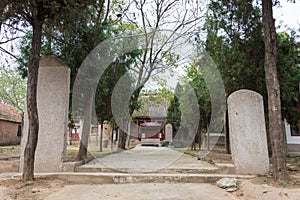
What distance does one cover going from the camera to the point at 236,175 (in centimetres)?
520

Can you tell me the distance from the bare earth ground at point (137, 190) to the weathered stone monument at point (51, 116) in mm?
661

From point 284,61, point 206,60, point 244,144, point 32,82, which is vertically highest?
point 206,60

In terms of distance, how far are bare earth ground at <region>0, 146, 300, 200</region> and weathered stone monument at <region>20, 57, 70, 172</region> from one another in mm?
661

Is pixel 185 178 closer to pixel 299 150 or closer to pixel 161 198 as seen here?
pixel 161 198

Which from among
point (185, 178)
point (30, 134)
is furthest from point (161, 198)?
point (30, 134)

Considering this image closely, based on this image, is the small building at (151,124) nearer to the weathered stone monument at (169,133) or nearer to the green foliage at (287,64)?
the weathered stone monument at (169,133)

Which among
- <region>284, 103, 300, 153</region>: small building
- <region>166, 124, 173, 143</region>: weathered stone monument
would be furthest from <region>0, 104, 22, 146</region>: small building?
<region>284, 103, 300, 153</region>: small building

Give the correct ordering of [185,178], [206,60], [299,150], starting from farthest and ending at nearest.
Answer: [299,150]
[206,60]
[185,178]

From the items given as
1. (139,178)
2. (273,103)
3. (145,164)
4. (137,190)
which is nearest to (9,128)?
(145,164)

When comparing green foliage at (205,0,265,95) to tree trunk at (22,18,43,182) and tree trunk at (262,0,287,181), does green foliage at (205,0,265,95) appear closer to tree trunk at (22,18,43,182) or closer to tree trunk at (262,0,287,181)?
tree trunk at (262,0,287,181)

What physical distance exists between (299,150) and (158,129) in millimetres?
10700

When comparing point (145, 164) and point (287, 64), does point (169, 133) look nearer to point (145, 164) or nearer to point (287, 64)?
point (287, 64)

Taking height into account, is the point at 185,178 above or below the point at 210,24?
below

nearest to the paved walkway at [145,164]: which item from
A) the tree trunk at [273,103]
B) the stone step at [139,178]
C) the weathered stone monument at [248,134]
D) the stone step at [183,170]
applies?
the stone step at [183,170]
